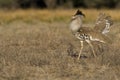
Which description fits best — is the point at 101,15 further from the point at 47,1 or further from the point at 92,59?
the point at 47,1

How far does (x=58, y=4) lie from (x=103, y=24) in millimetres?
30751

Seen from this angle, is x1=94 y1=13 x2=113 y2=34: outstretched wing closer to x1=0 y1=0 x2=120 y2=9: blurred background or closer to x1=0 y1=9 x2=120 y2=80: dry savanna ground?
x1=0 y1=9 x2=120 y2=80: dry savanna ground

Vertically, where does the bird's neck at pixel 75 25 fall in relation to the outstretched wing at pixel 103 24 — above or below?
above

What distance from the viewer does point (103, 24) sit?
36.4ft

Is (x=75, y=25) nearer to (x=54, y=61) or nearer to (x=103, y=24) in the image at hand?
(x=54, y=61)

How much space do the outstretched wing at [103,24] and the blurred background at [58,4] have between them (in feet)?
92.8

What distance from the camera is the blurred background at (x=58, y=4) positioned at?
1576 inches

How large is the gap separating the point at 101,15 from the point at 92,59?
1284mm

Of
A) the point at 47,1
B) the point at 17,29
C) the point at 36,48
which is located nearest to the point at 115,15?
the point at 17,29

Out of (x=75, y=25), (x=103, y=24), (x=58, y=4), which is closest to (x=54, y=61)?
(x=75, y=25)

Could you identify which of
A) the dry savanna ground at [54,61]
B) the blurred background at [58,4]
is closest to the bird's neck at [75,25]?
the dry savanna ground at [54,61]

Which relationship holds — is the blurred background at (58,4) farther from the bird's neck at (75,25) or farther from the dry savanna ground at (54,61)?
the bird's neck at (75,25)

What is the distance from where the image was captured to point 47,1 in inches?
1593

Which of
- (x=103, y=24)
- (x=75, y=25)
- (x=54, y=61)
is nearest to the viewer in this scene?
(x=54, y=61)
